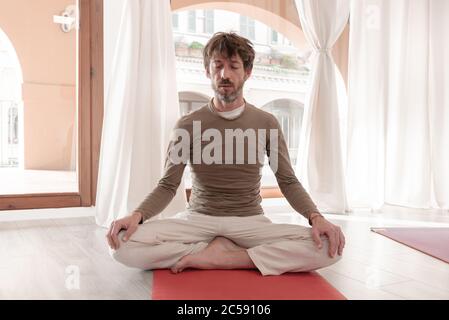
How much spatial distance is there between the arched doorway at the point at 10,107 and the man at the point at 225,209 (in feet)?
4.67

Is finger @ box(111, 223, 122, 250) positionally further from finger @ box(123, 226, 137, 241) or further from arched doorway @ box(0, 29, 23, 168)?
arched doorway @ box(0, 29, 23, 168)

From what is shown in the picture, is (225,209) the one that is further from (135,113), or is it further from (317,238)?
(135,113)

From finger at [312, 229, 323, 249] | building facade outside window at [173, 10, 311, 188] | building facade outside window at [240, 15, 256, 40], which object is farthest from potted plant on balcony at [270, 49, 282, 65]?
finger at [312, 229, 323, 249]

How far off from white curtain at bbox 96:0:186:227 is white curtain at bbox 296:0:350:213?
1047mm

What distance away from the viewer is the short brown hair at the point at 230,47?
1730 mm

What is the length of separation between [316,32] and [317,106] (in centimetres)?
54

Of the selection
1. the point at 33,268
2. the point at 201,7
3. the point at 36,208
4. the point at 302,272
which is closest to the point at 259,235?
the point at 302,272

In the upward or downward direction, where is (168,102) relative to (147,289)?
upward

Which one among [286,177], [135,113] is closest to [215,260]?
[286,177]

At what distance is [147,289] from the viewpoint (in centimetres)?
146

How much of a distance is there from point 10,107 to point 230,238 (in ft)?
5.95

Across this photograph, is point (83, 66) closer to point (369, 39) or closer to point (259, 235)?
point (259, 235)

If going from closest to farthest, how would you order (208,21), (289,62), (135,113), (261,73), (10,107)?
(135,113) → (10,107) → (208,21) → (261,73) → (289,62)

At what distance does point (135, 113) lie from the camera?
8.30 ft
